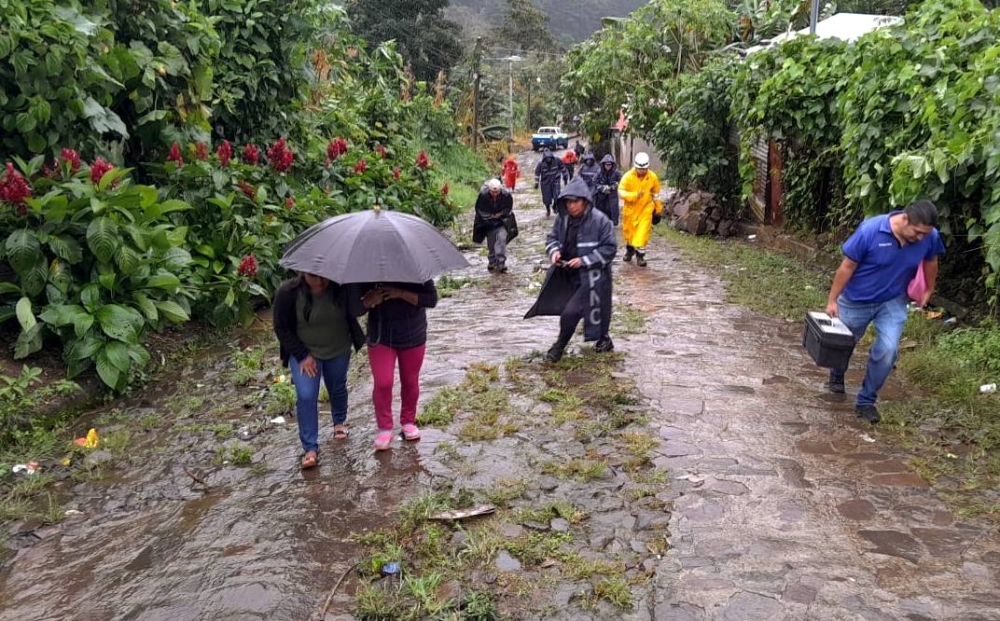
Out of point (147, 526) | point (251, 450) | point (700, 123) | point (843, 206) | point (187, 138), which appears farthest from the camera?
point (700, 123)

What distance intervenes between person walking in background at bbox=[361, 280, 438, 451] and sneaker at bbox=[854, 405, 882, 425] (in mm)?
3115

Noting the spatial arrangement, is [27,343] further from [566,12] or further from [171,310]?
[566,12]

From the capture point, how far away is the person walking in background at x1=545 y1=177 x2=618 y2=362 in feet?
20.9

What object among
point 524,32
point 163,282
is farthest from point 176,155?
point 524,32

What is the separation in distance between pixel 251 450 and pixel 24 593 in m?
1.69

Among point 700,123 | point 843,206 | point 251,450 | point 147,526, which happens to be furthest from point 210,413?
point 700,123

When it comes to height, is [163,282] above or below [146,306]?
above

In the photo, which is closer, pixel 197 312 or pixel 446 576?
pixel 446 576

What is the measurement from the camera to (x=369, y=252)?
14.0ft

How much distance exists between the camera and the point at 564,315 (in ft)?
21.9

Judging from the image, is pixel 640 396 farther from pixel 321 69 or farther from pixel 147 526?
pixel 321 69

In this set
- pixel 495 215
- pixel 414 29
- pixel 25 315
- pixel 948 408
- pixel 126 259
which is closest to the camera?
pixel 948 408

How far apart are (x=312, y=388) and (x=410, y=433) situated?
81cm

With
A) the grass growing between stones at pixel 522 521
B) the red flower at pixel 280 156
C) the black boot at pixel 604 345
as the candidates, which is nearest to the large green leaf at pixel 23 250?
the grass growing between stones at pixel 522 521
